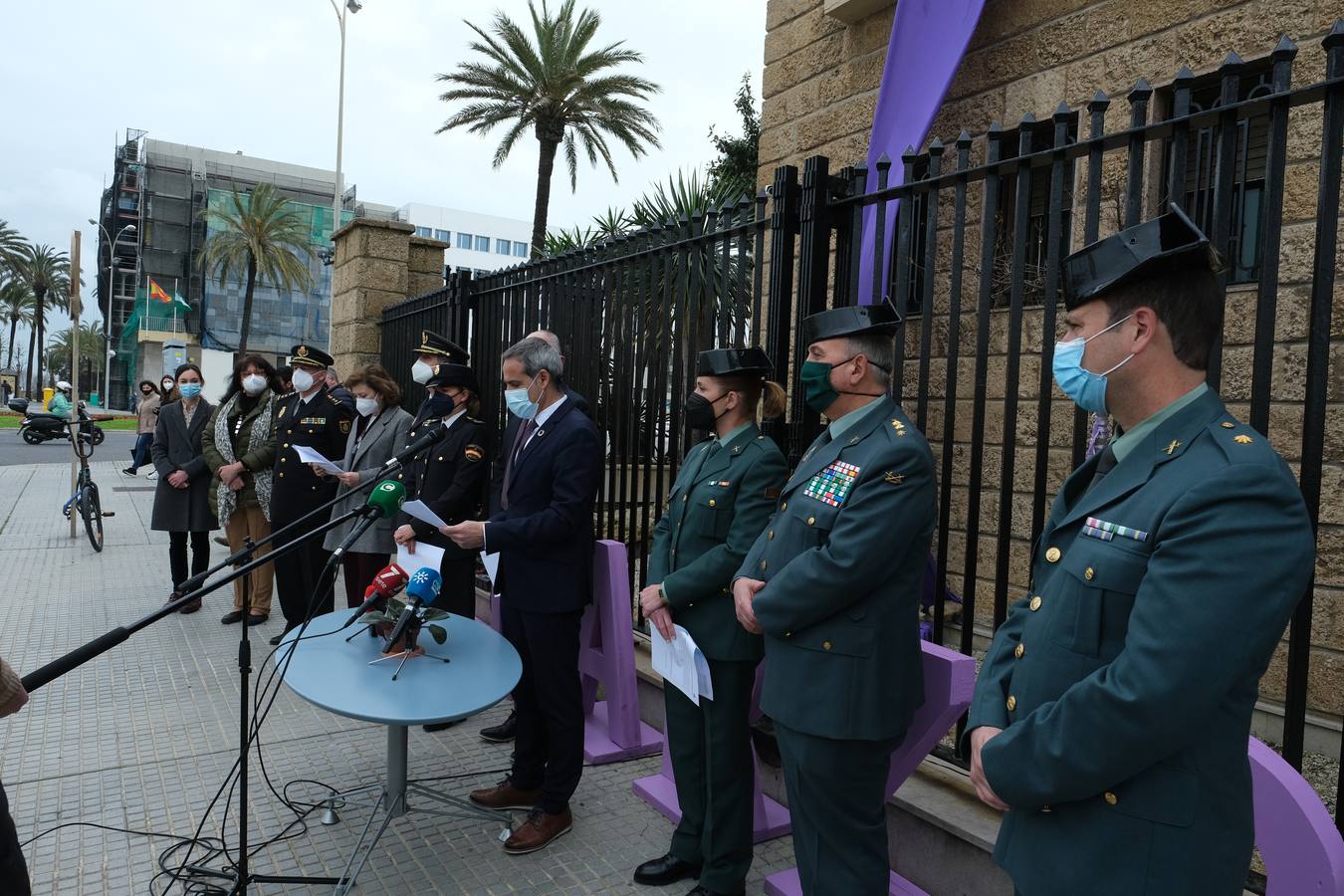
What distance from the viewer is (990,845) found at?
2.76 metres

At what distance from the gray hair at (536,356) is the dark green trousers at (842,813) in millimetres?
1972

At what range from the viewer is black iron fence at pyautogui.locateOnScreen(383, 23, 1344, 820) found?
2.34 metres

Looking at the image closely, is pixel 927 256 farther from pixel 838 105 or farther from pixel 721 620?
pixel 838 105

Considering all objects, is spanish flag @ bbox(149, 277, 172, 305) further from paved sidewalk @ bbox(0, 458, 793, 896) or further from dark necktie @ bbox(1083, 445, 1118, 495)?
dark necktie @ bbox(1083, 445, 1118, 495)

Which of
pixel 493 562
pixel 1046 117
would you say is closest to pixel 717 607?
pixel 493 562

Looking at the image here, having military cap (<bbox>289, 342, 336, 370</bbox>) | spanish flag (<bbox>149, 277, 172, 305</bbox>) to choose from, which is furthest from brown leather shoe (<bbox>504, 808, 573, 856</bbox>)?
spanish flag (<bbox>149, 277, 172, 305</bbox>)

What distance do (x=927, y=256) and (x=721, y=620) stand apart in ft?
5.08

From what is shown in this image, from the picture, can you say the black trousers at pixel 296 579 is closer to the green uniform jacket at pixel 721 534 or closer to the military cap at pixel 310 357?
the military cap at pixel 310 357

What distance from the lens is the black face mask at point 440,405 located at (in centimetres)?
504

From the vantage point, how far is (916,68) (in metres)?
6.15

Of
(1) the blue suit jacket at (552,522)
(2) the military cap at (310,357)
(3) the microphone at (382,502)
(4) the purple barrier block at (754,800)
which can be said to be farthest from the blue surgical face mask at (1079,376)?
(2) the military cap at (310,357)

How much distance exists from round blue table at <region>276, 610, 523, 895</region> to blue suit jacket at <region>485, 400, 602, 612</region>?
0.27 m

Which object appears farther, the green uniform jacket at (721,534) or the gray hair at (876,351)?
the green uniform jacket at (721,534)

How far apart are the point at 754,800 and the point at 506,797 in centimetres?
112
